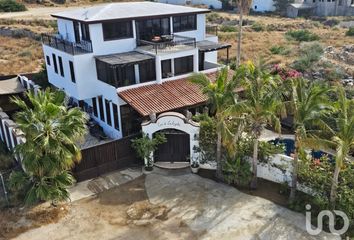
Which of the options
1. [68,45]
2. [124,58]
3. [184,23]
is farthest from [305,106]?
[68,45]

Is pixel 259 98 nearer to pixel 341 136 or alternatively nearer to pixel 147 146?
pixel 341 136

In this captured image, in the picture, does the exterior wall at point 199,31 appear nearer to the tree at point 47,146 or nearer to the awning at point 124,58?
the awning at point 124,58

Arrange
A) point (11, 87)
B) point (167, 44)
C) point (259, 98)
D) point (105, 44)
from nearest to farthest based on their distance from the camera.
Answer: point (259, 98) → point (105, 44) → point (167, 44) → point (11, 87)

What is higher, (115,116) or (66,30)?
(66,30)

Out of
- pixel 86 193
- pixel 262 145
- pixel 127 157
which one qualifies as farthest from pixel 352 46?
pixel 86 193

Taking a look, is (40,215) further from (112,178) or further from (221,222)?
(221,222)

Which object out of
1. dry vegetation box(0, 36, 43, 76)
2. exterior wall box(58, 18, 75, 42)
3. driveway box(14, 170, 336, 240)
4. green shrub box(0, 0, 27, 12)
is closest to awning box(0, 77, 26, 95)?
exterior wall box(58, 18, 75, 42)

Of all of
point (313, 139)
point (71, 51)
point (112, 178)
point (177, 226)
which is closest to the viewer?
point (313, 139)
